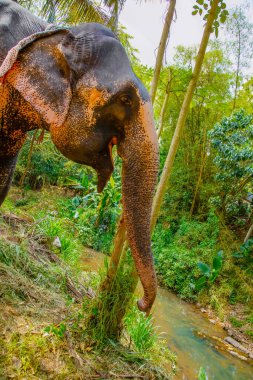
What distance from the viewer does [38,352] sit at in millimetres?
2188

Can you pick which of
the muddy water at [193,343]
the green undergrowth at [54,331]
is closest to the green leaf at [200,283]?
the muddy water at [193,343]

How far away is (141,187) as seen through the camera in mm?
1468

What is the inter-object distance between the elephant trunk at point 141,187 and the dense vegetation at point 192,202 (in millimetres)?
2616

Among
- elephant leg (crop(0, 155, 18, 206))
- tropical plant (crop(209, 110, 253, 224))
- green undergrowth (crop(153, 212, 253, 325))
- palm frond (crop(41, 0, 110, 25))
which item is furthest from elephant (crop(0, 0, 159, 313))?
tropical plant (crop(209, 110, 253, 224))

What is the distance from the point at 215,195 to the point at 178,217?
208cm

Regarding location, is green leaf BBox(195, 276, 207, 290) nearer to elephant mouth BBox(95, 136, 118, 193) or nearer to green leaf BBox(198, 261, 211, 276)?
green leaf BBox(198, 261, 211, 276)

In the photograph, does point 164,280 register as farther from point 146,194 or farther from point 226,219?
point 146,194

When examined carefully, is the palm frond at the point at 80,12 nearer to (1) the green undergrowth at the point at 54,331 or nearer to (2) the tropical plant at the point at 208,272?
(1) the green undergrowth at the point at 54,331

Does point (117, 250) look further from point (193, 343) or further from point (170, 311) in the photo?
point (170, 311)

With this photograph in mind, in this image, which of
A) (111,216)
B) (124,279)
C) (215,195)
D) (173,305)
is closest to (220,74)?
(215,195)

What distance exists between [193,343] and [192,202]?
26.6ft

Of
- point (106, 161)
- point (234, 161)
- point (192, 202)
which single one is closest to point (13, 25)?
point (106, 161)

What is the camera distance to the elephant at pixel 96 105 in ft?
4.66

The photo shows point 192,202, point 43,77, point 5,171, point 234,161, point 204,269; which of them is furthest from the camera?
point 192,202
